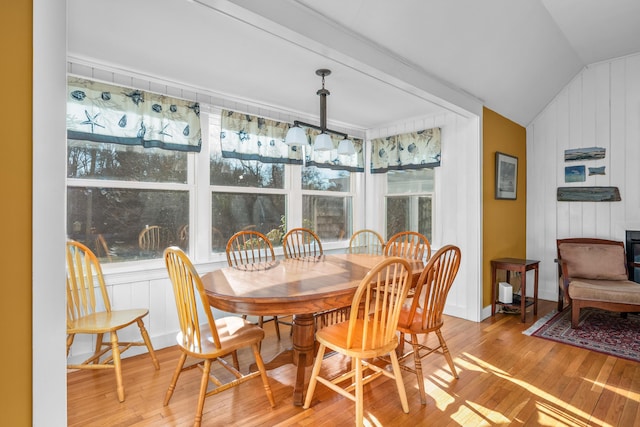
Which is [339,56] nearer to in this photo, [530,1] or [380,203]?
[530,1]

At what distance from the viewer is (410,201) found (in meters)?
4.53

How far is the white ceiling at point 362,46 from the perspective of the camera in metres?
2.06

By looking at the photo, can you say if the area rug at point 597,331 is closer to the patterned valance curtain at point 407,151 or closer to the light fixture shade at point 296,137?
the patterned valance curtain at point 407,151

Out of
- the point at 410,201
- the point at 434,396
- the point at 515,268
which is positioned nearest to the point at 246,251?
the point at 434,396

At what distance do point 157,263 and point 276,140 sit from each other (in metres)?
1.73

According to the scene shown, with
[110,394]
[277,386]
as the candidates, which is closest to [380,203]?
[277,386]

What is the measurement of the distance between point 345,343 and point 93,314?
6.00 feet

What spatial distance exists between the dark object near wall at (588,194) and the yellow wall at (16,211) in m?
5.03

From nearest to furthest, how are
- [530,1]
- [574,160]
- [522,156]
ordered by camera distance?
[530,1], [574,160], [522,156]

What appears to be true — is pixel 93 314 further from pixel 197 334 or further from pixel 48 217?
pixel 48 217

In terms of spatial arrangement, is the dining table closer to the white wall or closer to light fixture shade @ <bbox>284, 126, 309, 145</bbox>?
light fixture shade @ <bbox>284, 126, 309, 145</bbox>

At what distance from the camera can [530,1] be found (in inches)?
106

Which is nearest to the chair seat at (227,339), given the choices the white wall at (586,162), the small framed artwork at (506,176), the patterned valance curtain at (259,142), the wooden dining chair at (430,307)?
the wooden dining chair at (430,307)

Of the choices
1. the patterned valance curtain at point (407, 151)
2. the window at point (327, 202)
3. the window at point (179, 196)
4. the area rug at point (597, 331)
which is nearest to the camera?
the window at point (179, 196)
